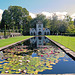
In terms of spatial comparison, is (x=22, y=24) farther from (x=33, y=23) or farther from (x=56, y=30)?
(x=56, y=30)

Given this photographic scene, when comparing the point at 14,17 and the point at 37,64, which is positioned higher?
the point at 14,17

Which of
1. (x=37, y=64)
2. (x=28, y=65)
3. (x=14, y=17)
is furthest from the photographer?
(x=14, y=17)

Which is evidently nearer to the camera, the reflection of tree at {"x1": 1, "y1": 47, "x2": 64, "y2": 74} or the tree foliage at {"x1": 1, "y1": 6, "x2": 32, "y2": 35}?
the reflection of tree at {"x1": 1, "y1": 47, "x2": 64, "y2": 74}

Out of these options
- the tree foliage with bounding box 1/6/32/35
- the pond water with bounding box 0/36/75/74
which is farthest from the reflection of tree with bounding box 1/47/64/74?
the tree foliage with bounding box 1/6/32/35

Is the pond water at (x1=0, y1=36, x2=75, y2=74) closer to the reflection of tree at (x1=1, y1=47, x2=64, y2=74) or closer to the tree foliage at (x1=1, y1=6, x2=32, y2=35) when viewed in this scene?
the reflection of tree at (x1=1, y1=47, x2=64, y2=74)

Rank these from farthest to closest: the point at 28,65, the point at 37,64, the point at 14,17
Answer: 1. the point at 14,17
2. the point at 37,64
3. the point at 28,65

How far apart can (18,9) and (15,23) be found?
7.10 meters

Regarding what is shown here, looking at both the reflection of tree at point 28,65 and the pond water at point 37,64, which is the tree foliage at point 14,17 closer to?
the pond water at point 37,64

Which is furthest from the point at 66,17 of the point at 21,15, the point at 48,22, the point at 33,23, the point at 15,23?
the point at 15,23

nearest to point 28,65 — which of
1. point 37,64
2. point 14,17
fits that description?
point 37,64

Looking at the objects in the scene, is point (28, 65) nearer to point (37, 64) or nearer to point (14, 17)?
point (37, 64)

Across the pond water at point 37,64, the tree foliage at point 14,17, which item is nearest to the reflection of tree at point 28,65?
the pond water at point 37,64

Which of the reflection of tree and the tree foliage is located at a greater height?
the tree foliage

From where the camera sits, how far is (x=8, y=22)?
4800cm
